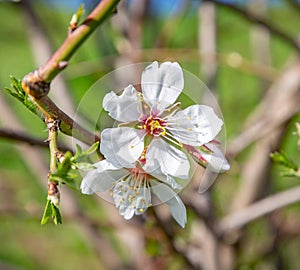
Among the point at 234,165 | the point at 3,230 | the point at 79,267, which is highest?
the point at 234,165

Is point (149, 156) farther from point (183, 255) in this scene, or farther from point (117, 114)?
point (183, 255)

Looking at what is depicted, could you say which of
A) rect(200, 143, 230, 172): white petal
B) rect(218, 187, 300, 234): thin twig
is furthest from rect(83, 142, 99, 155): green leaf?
rect(218, 187, 300, 234): thin twig

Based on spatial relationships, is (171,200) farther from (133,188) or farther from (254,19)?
(254,19)

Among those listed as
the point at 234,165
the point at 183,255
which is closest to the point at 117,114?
the point at 183,255

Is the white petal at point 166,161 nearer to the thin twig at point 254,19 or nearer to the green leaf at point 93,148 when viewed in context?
the green leaf at point 93,148

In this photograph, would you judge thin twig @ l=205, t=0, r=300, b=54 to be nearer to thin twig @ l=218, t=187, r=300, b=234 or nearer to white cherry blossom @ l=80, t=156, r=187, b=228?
thin twig @ l=218, t=187, r=300, b=234

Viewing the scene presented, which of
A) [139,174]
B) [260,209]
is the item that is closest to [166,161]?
[139,174]
